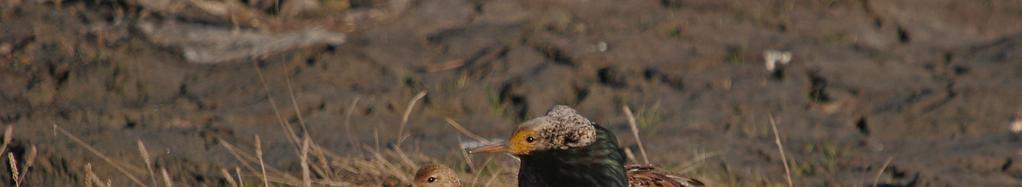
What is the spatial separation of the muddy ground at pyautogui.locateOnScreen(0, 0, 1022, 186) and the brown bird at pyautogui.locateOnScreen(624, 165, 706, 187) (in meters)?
1.17

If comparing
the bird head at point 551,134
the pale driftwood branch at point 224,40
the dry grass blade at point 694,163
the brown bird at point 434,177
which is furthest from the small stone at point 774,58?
the bird head at point 551,134

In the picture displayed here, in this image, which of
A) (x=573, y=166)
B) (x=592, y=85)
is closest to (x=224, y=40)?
(x=592, y=85)

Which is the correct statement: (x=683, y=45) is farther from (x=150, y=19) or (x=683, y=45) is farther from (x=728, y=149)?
(x=150, y=19)

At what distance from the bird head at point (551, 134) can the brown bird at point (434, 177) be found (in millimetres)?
1285

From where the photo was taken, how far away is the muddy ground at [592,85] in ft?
22.7

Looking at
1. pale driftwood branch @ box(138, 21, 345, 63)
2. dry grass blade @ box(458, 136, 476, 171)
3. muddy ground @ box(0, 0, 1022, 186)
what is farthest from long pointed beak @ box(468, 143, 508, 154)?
pale driftwood branch @ box(138, 21, 345, 63)

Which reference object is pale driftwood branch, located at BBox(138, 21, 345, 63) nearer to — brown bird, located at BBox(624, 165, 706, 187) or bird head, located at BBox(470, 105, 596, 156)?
brown bird, located at BBox(624, 165, 706, 187)

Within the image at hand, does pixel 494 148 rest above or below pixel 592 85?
above

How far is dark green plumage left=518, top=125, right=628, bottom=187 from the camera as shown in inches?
163

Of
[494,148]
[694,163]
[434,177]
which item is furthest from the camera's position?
[694,163]

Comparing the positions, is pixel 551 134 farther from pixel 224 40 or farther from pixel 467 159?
pixel 224 40

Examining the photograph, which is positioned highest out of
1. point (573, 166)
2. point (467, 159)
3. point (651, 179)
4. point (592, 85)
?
point (573, 166)

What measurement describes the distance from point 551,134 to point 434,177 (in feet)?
4.57

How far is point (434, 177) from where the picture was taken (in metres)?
5.41
